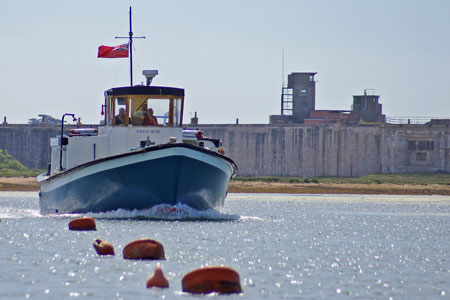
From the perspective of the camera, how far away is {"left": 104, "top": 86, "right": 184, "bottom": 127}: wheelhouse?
3078 centimetres

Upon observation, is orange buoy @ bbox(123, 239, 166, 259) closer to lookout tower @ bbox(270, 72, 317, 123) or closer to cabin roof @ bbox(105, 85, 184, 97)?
cabin roof @ bbox(105, 85, 184, 97)

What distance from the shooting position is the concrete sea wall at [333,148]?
71.2 meters

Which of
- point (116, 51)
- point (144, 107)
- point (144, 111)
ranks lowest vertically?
point (144, 111)

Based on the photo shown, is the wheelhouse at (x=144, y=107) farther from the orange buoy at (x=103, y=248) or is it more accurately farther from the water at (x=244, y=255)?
the orange buoy at (x=103, y=248)

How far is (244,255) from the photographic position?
21938mm

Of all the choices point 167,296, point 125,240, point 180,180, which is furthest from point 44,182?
point 167,296

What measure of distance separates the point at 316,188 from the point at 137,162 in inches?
1461

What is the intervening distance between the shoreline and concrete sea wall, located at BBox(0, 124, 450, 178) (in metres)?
4.86

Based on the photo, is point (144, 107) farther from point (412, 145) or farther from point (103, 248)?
point (412, 145)

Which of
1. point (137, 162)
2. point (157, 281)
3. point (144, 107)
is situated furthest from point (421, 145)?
point (157, 281)

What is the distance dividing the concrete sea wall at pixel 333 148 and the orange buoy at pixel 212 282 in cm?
5458

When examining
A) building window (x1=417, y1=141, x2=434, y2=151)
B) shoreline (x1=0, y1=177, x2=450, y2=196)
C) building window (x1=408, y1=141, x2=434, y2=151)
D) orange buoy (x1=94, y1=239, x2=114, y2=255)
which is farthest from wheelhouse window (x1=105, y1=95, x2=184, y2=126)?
building window (x1=417, y1=141, x2=434, y2=151)

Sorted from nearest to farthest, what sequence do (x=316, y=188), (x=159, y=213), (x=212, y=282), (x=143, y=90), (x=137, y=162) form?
(x=212, y=282) < (x=137, y=162) < (x=159, y=213) < (x=143, y=90) < (x=316, y=188)


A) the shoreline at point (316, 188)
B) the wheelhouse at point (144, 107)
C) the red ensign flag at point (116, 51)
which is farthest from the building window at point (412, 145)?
the wheelhouse at point (144, 107)
